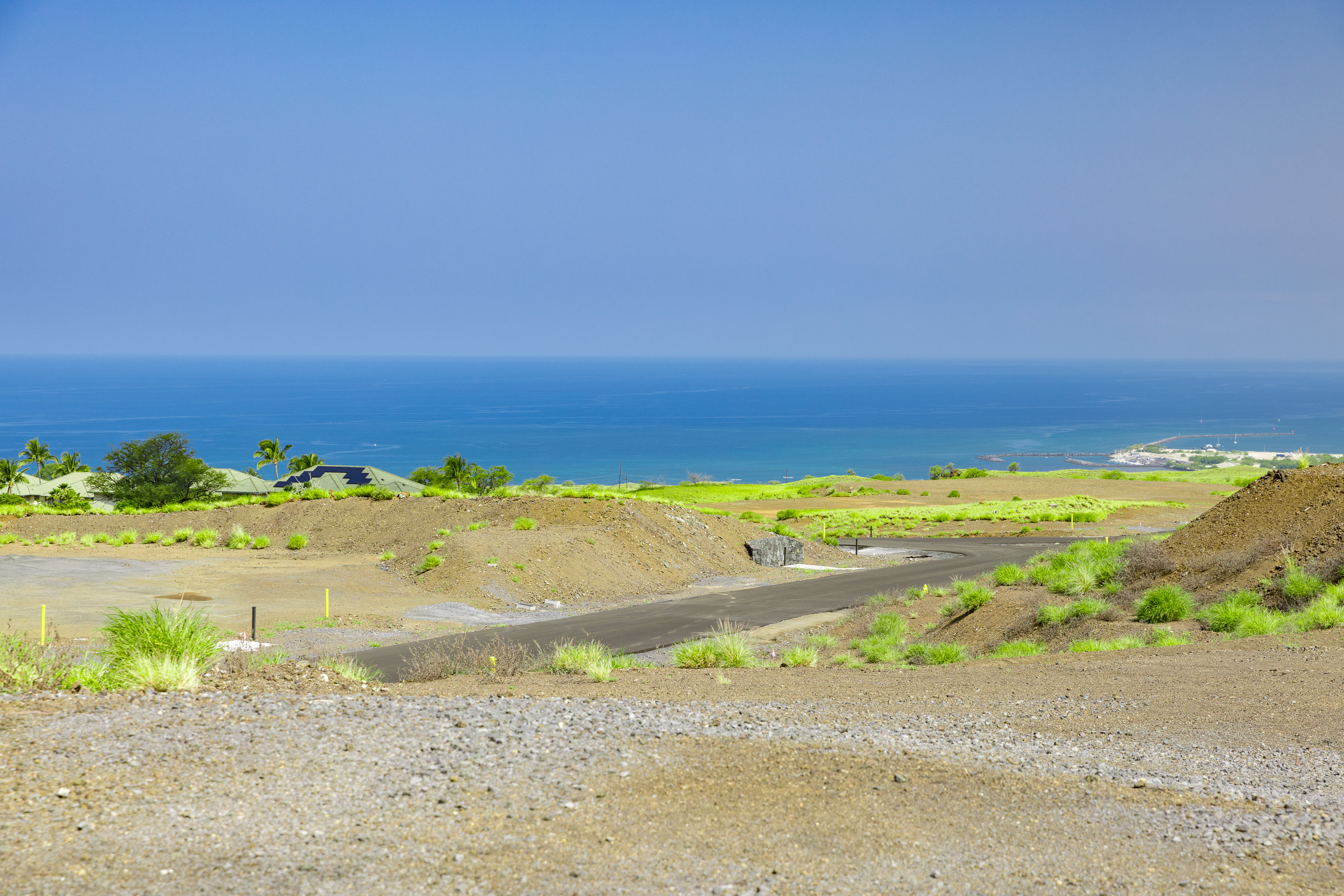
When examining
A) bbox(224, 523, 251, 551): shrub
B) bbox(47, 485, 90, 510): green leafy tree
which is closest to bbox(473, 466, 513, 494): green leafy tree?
bbox(47, 485, 90, 510): green leafy tree

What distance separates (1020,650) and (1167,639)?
2273mm

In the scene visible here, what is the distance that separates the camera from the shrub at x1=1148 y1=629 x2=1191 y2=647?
1585 centimetres

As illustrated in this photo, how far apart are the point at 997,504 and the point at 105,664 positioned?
183 feet

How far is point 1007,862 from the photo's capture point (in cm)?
595

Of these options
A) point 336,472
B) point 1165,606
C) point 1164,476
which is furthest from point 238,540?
point 1164,476

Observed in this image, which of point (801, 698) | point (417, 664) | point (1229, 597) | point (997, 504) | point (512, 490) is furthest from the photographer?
point (997, 504)

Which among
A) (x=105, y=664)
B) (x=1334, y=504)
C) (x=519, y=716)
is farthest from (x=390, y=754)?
(x=1334, y=504)

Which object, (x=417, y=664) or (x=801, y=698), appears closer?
(x=801, y=698)

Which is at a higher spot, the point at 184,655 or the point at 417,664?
the point at 184,655

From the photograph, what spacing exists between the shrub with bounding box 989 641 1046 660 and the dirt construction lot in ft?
21.3

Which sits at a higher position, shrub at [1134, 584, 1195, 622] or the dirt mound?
the dirt mound

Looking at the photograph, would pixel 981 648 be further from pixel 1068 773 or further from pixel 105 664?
pixel 105 664

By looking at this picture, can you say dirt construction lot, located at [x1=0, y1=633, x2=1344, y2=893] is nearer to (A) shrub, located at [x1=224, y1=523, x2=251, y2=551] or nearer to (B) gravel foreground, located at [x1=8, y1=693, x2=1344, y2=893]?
(B) gravel foreground, located at [x1=8, y1=693, x2=1344, y2=893]

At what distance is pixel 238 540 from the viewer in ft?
116
